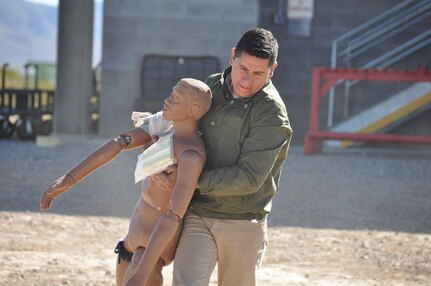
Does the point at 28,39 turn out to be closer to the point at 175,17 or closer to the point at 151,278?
the point at 175,17

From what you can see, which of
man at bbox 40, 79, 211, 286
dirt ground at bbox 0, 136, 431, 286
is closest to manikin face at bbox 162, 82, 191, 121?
man at bbox 40, 79, 211, 286

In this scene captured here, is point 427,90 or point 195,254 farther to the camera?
point 427,90

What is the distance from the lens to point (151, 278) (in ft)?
12.9

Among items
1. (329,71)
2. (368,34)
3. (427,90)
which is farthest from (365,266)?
(368,34)

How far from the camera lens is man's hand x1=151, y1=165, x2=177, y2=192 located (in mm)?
3854

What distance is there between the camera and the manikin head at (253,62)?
12.2 ft

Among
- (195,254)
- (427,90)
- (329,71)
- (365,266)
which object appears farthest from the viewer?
(427,90)

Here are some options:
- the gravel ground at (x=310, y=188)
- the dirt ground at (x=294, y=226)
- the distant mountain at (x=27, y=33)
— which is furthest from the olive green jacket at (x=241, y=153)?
the distant mountain at (x=27, y=33)

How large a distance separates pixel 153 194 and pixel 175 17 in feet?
36.4

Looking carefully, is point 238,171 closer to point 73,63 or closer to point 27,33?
point 73,63

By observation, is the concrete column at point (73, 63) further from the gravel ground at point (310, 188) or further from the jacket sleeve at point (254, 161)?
the jacket sleeve at point (254, 161)

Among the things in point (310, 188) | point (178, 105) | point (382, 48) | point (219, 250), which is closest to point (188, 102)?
point (178, 105)

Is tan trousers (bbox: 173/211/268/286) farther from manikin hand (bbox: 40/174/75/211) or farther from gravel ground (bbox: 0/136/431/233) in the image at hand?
gravel ground (bbox: 0/136/431/233)

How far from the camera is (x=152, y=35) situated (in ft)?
48.7
